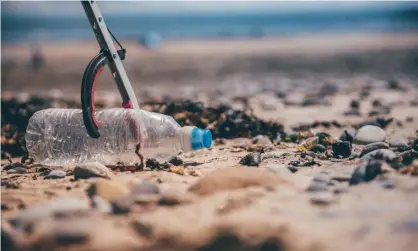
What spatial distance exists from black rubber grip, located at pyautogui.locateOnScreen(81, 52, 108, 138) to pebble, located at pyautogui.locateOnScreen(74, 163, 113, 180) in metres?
0.26

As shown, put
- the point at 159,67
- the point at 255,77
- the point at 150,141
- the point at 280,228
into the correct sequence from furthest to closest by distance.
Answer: the point at 159,67, the point at 255,77, the point at 150,141, the point at 280,228

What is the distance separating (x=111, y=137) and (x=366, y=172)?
1.88 m

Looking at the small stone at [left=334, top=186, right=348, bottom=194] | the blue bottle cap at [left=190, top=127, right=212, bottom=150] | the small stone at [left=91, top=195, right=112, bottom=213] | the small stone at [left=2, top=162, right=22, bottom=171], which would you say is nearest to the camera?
the small stone at [left=91, top=195, right=112, bottom=213]

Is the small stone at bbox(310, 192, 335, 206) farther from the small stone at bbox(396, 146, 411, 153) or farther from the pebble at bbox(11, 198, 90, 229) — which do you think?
the small stone at bbox(396, 146, 411, 153)

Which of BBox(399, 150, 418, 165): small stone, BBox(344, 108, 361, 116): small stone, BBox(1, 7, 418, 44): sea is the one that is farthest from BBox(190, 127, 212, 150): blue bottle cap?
BBox(1, 7, 418, 44): sea

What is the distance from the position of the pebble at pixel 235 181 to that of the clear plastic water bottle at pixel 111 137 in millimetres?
941

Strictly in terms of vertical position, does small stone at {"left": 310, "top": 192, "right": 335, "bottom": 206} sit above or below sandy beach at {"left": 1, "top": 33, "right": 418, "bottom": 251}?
above

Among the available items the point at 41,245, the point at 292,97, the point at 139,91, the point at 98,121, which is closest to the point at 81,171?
the point at 98,121

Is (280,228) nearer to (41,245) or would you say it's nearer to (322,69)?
(41,245)

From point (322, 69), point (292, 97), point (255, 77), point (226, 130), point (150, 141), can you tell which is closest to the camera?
point (150, 141)

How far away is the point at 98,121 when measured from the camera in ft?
14.6

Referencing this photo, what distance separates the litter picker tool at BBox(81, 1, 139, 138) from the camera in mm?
3947

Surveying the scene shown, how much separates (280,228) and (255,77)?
11.3m

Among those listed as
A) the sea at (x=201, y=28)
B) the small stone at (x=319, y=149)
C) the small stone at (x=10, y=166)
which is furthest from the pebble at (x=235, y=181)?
the sea at (x=201, y=28)
